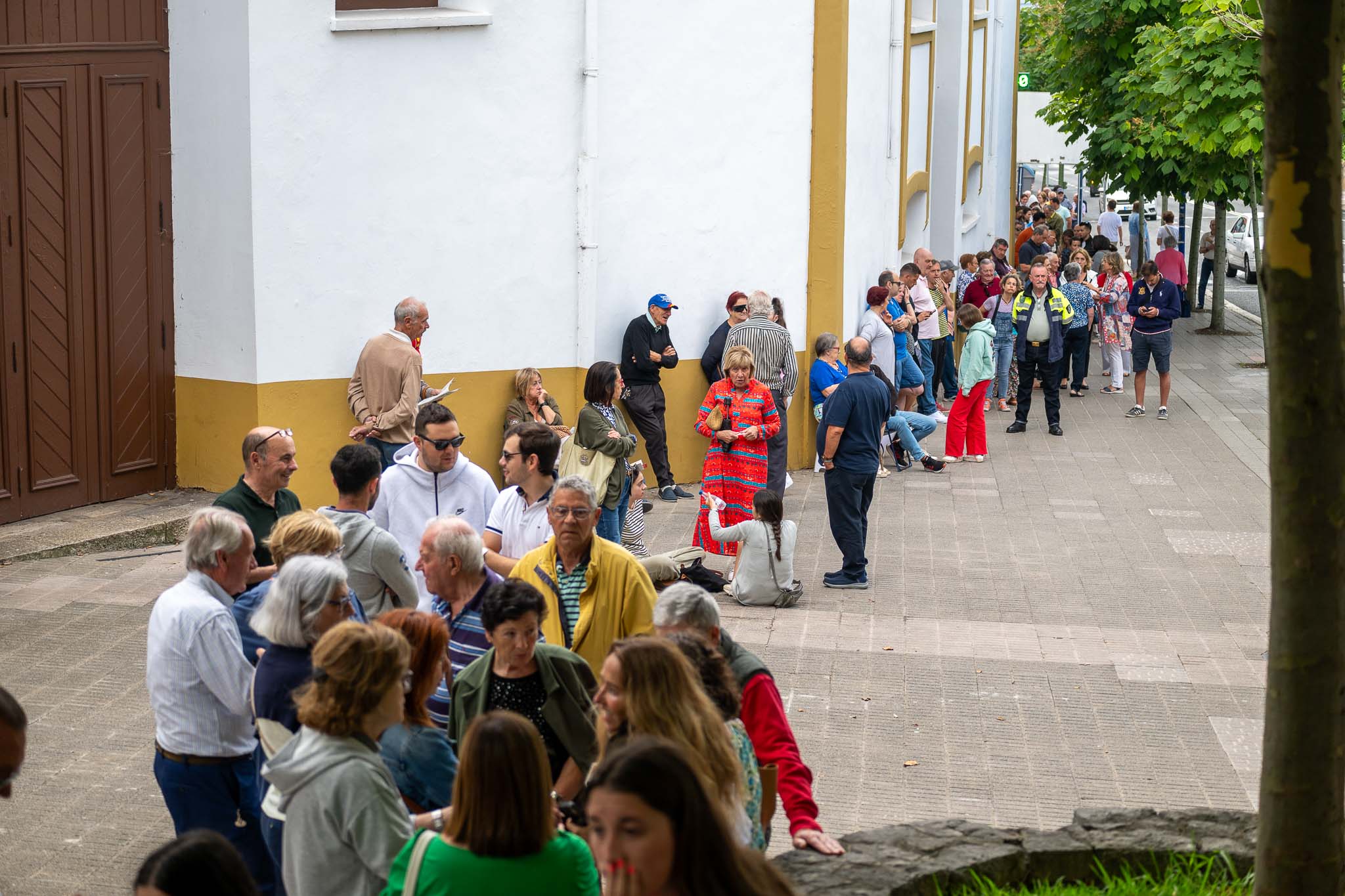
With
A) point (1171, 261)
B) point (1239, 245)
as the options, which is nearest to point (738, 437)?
point (1171, 261)

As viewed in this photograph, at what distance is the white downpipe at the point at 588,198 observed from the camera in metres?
13.4

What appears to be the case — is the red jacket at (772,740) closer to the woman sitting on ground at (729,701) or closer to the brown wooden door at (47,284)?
the woman sitting on ground at (729,701)

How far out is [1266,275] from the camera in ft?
14.4

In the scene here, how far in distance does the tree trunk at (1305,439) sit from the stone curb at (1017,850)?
0.68 metres

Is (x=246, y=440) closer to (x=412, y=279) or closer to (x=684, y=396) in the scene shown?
(x=412, y=279)

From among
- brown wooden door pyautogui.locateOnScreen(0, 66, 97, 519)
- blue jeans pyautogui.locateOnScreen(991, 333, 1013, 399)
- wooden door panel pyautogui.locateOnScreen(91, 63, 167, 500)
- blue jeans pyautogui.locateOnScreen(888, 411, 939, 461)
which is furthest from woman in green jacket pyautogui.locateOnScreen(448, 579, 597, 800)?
blue jeans pyautogui.locateOnScreen(991, 333, 1013, 399)

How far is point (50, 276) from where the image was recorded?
11344mm

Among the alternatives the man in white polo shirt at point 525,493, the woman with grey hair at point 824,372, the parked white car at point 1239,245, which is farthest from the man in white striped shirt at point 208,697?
the parked white car at point 1239,245

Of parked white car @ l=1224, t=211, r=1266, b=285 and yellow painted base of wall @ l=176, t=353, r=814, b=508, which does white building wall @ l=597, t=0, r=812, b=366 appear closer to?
yellow painted base of wall @ l=176, t=353, r=814, b=508

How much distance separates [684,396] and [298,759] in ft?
35.7

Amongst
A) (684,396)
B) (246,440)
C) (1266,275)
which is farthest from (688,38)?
(1266,275)

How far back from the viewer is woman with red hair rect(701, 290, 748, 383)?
14.6 metres

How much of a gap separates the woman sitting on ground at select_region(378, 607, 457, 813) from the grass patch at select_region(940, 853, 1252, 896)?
5.80 ft

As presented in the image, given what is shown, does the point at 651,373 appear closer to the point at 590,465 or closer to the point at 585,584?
the point at 590,465
